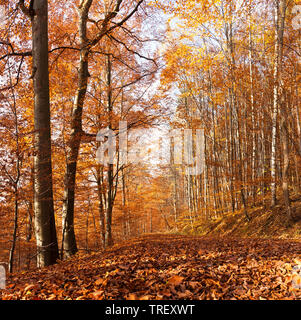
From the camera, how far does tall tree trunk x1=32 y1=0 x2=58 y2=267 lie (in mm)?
4438

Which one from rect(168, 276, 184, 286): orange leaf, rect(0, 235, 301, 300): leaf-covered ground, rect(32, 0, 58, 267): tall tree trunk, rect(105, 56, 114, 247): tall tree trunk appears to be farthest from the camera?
rect(105, 56, 114, 247): tall tree trunk

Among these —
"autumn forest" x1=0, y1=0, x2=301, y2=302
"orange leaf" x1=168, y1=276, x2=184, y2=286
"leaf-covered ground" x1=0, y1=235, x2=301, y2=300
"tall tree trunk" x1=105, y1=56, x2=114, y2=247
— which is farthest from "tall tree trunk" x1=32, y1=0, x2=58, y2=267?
"orange leaf" x1=168, y1=276, x2=184, y2=286

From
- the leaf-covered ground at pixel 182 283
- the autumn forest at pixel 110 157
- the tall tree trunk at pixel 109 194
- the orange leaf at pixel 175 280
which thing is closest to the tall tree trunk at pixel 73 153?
the autumn forest at pixel 110 157

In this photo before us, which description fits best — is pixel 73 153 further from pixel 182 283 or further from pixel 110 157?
pixel 182 283

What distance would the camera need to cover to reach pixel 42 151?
4562 mm

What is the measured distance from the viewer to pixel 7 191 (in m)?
5.06

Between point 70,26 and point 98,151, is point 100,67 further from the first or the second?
point 98,151

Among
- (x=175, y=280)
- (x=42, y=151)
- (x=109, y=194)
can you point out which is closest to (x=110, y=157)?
(x=109, y=194)

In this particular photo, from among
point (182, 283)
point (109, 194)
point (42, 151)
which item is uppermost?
point (42, 151)

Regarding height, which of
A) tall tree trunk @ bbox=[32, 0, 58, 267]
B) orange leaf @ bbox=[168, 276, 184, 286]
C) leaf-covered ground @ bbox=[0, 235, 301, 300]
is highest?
tall tree trunk @ bbox=[32, 0, 58, 267]

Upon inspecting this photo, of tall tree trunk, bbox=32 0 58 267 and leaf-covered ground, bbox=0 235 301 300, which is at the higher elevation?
tall tree trunk, bbox=32 0 58 267

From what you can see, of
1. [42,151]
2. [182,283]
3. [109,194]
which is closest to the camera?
[182,283]

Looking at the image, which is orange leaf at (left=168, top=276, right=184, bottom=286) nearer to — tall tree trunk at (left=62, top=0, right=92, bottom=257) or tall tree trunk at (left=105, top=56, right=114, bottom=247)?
tall tree trunk at (left=62, top=0, right=92, bottom=257)

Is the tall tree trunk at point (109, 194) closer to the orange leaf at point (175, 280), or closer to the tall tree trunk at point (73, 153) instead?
the tall tree trunk at point (73, 153)
